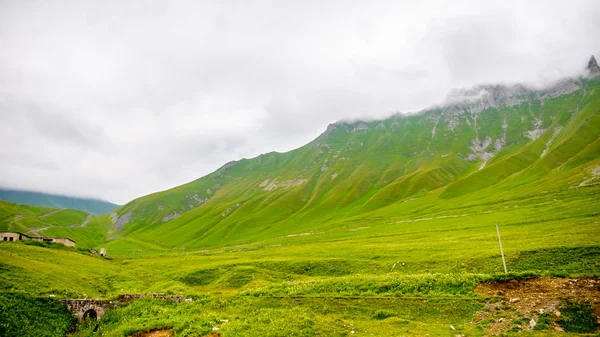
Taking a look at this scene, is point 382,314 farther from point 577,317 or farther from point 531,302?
point 577,317

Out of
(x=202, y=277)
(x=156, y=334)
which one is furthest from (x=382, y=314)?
(x=202, y=277)

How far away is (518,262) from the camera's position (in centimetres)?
4441

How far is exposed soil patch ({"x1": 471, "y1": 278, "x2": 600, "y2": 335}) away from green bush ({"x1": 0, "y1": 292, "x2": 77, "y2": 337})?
34.8m

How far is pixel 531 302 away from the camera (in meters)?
25.4

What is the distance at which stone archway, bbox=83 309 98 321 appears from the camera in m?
30.5

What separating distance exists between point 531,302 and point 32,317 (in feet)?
138

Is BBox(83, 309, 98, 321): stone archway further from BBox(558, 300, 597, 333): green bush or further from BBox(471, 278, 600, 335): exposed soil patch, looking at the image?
BBox(558, 300, 597, 333): green bush

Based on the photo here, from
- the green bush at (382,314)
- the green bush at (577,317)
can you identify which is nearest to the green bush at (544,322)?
the green bush at (577,317)

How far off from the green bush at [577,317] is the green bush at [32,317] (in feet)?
129

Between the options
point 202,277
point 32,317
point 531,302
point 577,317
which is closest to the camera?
point 577,317

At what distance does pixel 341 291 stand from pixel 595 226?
53787 millimetres

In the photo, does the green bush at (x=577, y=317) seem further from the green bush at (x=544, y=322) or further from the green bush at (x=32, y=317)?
the green bush at (x=32, y=317)

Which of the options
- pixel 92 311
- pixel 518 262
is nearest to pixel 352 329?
pixel 92 311

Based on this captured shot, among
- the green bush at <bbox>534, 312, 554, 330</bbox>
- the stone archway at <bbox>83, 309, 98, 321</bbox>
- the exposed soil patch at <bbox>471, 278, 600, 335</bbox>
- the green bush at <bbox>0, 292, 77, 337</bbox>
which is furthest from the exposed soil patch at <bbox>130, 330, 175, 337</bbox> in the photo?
the green bush at <bbox>534, 312, 554, 330</bbox>
